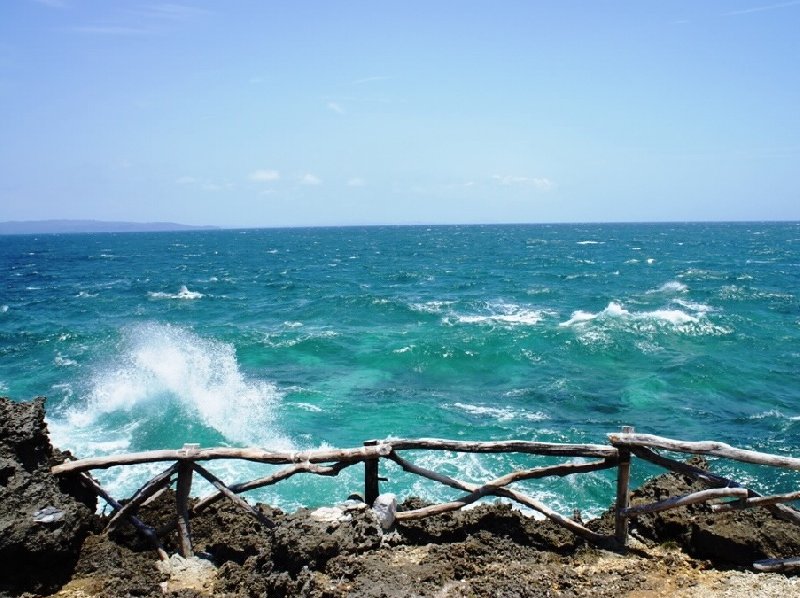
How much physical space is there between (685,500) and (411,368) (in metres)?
17.3

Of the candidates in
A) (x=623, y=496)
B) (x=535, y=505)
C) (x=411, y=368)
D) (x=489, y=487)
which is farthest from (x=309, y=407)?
(x=623, y=496)

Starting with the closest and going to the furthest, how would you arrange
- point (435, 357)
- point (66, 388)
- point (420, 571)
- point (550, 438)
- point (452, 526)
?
point (420, 571), point (452, 526), point (550, 438), point (66, 388), point (435, 357)

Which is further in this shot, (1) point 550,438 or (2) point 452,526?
(1) point 550,438

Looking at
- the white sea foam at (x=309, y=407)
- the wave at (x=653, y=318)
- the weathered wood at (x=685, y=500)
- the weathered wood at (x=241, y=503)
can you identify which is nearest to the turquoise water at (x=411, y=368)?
the white sea foam at (x=309, y=407)

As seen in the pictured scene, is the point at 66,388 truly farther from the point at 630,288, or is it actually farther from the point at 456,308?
the point at 630,288

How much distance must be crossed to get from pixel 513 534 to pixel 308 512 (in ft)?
8.90

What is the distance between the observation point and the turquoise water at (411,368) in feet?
55.3

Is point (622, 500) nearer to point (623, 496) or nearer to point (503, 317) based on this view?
point (623, 496)

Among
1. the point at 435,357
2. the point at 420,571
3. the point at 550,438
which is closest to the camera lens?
the point at 420,571

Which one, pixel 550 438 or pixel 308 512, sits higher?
pixel 308 512

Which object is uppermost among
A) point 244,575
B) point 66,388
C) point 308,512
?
point 308,512

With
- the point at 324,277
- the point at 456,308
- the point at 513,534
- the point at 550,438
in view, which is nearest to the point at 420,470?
the point at 513,534

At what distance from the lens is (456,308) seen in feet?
130

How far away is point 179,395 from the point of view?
2025cm
